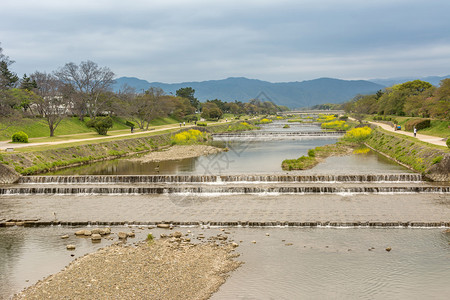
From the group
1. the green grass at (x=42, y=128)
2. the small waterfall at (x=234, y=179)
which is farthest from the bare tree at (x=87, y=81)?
the small waterfall at (x=234, y=179)

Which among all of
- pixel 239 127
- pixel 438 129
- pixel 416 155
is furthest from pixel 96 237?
pixel 239 127

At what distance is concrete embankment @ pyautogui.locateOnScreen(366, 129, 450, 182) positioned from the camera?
3784 cm

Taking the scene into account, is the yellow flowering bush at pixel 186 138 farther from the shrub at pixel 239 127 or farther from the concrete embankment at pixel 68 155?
the shrub at pixel 239 127

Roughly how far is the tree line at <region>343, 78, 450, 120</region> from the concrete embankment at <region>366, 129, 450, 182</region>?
828cm

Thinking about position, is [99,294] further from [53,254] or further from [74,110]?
[74,110]

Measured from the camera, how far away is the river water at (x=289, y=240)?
1758 centimetres

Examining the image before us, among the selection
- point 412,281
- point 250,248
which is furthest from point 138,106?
point 412,281

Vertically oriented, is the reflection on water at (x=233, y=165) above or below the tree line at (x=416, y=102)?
below

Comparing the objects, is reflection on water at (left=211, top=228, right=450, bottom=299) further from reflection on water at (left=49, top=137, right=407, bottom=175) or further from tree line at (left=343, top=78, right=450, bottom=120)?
tree line at (left=343, top=78, right=450, bottom=120)

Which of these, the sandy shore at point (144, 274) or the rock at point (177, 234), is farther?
the rock at point (177, 234)

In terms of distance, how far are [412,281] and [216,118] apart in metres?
135

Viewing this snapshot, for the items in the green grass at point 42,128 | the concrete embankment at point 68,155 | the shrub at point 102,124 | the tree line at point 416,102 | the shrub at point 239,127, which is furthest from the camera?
the shrub at point 239,127

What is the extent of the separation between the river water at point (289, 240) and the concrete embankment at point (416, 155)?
11.5ft

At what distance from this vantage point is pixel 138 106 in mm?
98438
